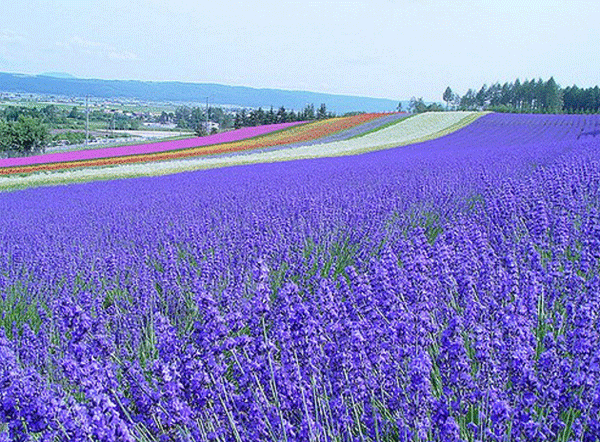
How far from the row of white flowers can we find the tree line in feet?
70.9

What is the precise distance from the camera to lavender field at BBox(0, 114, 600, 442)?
59.6 inches

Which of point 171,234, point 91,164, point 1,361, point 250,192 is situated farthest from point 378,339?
point 91,164

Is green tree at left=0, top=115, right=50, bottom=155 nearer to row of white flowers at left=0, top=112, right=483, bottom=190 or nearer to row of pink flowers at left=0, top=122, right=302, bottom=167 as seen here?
row of pink flowers at left=0, top=122, right=302, bottom=167

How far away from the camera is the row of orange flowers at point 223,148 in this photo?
21641mm

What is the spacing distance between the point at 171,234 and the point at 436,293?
3.06 m

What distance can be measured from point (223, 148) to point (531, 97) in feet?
162

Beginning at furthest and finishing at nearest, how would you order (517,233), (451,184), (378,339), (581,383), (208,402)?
(451,184)
(517,233)
(378,339)
(208,402)
(581,383)

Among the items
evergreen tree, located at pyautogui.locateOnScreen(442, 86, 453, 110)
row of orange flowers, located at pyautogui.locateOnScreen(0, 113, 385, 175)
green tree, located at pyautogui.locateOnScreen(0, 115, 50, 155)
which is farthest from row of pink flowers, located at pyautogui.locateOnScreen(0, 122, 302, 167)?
evergreen tree, located at pyautogui.locateOnScreen(442, 86, 453, 110)

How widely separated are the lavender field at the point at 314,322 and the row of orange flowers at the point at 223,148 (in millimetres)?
15961

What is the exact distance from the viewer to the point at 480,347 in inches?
57.6

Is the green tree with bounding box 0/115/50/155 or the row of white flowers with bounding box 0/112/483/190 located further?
the green tree with bounding box 0/115/50/155

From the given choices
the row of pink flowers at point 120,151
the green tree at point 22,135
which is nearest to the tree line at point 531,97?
the row of pink flowers at point 120,151

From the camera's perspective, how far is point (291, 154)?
2069 centimetres

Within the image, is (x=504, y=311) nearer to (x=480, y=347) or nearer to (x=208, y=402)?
(x=480, y=347)
